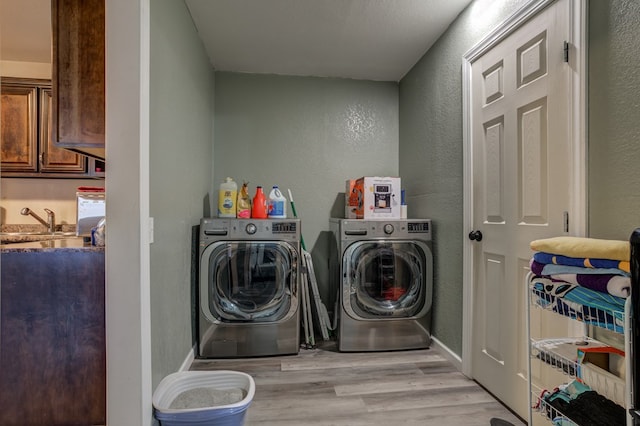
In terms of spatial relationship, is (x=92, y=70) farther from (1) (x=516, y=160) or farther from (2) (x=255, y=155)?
(1) (x=516, y=160)

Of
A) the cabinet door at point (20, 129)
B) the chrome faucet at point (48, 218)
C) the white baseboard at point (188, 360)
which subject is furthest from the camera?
the chrome faucet at point (48, 218)

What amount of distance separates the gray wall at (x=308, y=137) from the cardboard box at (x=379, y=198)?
622mm

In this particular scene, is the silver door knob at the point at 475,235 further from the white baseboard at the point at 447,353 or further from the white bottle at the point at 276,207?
the white bottle at the point at 276,207

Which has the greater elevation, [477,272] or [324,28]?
[324,28]

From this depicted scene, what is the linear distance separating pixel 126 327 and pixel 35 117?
2.79m

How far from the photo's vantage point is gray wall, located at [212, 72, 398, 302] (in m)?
3.06

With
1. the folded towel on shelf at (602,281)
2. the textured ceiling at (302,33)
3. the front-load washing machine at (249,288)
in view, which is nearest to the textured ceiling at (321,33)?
the textured ceiling at (302,33)

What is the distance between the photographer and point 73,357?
1.46 meters

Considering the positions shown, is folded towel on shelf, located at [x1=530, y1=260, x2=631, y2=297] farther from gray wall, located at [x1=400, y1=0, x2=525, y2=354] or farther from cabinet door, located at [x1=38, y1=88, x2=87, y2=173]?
cabinet door, located at [x1=38, y1=88, x2=87, y2=173]

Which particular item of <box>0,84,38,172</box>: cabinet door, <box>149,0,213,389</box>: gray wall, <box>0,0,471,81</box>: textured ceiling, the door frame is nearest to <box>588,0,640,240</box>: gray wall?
the door frame

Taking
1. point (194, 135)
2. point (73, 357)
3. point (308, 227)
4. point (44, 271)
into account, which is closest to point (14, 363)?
point (73, 357)

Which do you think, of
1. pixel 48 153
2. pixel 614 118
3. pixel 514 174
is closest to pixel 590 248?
pixel 614 118

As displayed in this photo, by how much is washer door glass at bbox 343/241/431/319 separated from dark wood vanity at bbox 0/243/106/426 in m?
1.60

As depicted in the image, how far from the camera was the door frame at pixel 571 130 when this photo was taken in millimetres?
1291
